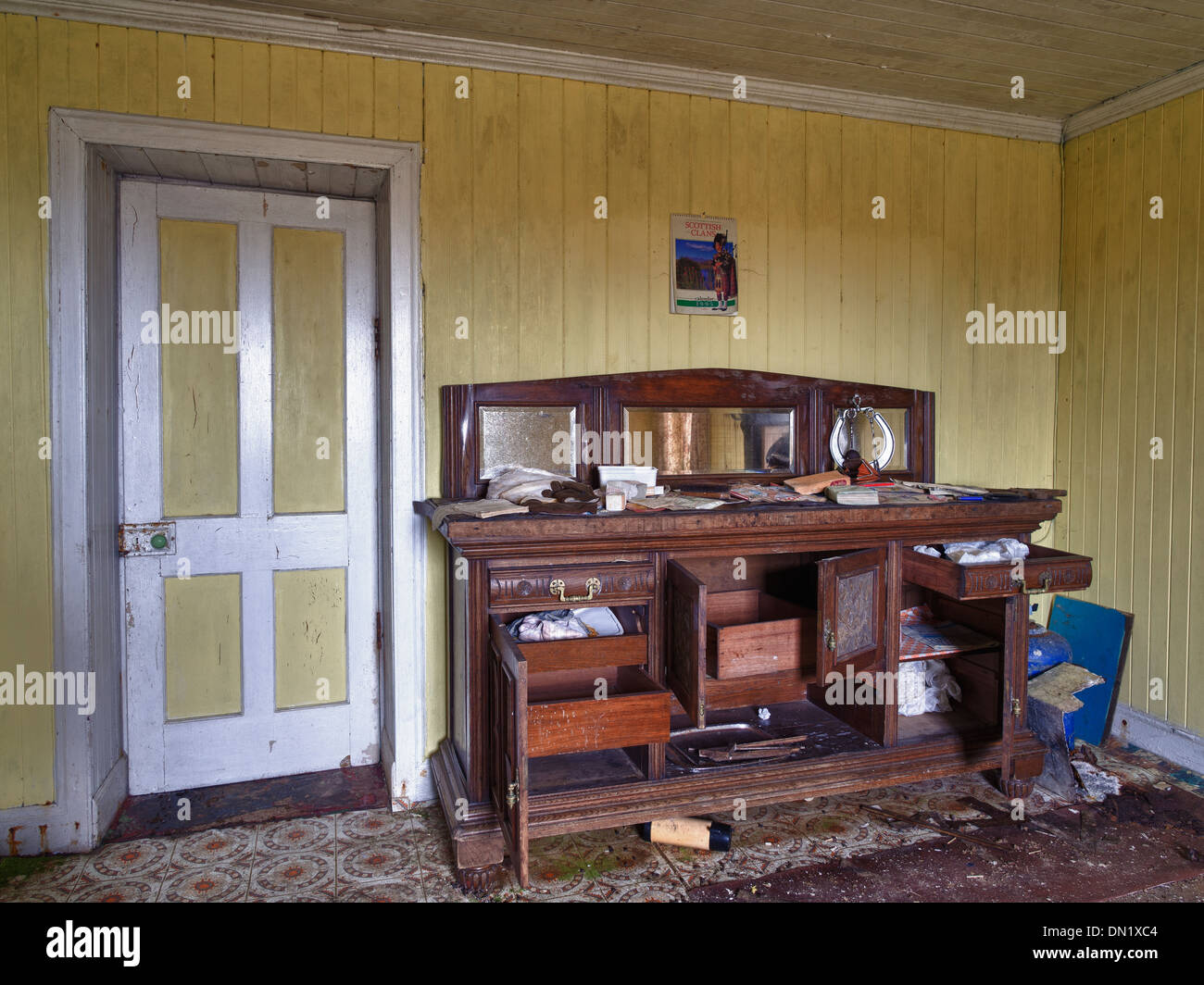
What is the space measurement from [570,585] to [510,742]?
55 centimetres

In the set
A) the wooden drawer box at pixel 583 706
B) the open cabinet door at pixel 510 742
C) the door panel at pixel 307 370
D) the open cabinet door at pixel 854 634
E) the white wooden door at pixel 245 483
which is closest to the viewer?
the open cabinet door at pixel 510 742

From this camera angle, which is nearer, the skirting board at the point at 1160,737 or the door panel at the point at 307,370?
the door panel at the point at 307,370

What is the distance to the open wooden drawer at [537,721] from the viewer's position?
2.19 metres

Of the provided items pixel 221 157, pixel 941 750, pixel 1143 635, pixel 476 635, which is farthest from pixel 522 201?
pixel 1143 635

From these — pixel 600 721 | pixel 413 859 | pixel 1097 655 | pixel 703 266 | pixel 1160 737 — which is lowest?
pixel 413 859

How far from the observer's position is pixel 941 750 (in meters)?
3.00

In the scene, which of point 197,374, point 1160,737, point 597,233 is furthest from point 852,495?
point 197,374

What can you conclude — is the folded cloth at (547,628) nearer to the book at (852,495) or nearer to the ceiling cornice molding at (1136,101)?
the book at (852,495)

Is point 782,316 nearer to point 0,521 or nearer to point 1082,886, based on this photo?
point 1082,886

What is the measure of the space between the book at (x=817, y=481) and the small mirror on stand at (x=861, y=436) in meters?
0.24

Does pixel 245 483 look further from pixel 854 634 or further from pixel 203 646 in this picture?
pixel 854 634

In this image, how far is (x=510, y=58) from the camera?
10.2 feet

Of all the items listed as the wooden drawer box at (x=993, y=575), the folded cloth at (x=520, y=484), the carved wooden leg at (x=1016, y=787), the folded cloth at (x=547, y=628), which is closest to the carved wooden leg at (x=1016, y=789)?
the carved wooden leg at (x=1016, y=787)

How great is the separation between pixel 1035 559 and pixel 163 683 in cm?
337
